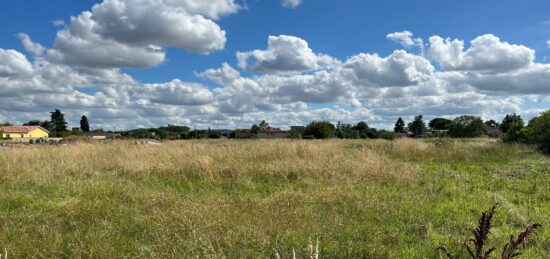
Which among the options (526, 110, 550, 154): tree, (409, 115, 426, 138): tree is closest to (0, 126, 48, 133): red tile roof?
(409, 115, 426, 138): tree

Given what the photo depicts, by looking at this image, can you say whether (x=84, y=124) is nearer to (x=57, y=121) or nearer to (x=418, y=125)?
(x=57, y=121)

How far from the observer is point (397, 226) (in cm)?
550

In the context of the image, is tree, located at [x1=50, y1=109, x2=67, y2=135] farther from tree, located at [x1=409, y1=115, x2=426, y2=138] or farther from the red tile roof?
tree, located at [x1=409, y1=115, x2=426, y2=138]

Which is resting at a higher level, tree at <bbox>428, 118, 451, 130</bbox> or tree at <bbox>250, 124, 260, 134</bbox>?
tree at <bbox>428, 118, 451, 130</bbox>

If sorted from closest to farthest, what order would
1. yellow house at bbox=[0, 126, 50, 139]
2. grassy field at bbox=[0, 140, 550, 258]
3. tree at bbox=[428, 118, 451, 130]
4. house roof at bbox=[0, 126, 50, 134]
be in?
1. grassy field at bbox=[0, 140, 550, 258]
2. yellow house at bbox=[0, 126, 50, 139]
3. house roof at bbox=[0, 126, 50, 134]
4. tree at bbox=[428, 118, 451, 130]

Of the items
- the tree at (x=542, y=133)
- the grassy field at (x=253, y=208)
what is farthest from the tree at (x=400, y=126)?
the grassy field at (x=253, y=208)

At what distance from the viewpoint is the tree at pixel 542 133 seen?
19792mm

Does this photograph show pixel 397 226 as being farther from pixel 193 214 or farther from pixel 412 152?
pixel 412 152

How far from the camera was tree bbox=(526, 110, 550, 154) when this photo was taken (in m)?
19.8

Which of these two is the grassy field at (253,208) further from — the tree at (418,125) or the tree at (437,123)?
the tree at (437,123)

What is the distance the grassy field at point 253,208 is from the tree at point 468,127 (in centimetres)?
6828

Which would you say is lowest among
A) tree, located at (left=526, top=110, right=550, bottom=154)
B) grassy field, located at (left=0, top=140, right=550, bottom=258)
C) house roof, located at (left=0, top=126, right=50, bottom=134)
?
grassy field, located at (left=0, top=140, right=550, bottom=258)

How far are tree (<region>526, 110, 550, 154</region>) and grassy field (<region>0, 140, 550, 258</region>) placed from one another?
31.9 ft

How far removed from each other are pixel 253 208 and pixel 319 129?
239 feet
